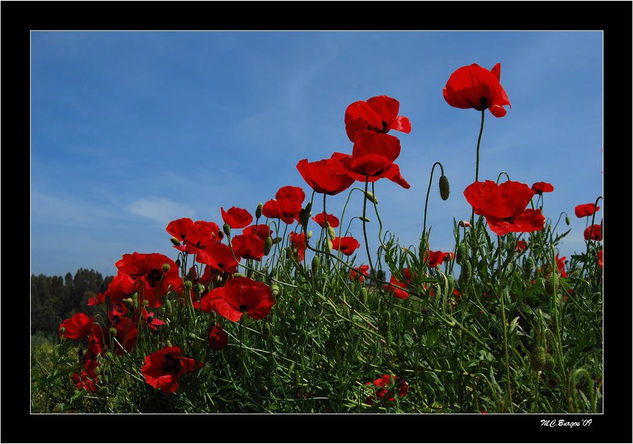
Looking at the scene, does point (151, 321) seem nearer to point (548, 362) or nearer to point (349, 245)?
point (349, 245)

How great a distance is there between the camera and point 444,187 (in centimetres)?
138

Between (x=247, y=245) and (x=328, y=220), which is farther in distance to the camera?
(x=328, y=220)

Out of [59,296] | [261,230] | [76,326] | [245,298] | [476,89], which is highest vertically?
[476,89]

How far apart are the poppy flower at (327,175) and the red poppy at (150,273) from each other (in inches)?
33.1

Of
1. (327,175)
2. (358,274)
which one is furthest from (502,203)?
(358,274)

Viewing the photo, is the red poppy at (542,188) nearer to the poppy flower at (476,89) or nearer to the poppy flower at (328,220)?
the poppy flower at (328,220)

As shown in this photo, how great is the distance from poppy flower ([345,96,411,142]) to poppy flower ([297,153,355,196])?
126 mm

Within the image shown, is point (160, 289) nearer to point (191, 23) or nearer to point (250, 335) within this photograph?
point (250, 335)

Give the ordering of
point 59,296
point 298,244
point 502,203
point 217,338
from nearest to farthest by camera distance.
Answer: point 502,203
point 217,338
point 298,244
point 59,296

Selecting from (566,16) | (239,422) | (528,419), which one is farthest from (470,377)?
(566,16)

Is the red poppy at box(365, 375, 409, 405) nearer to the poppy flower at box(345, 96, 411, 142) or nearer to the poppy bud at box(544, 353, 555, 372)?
the poppy bud at box(544, 353, 555, 372)

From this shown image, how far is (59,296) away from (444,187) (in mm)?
4995

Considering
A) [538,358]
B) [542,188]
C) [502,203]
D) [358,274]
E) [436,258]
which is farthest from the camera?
[542,188]

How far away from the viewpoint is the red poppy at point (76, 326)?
216cm
